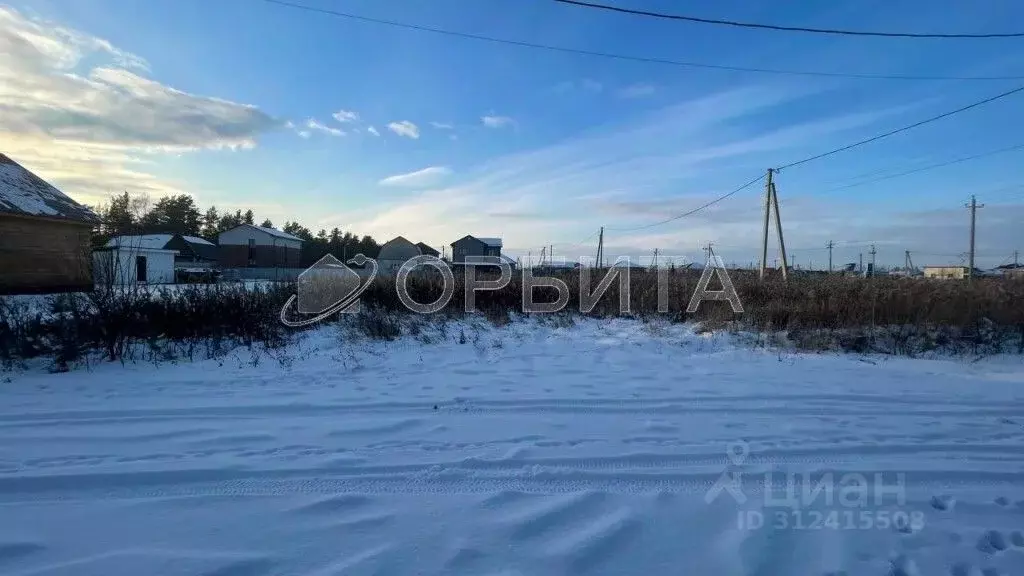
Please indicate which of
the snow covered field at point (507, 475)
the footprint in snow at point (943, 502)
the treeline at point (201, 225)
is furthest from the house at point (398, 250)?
the footprint in snow at point (943, 502)

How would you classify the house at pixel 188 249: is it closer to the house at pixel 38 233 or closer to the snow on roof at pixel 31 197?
the snow on roof at pixel 31 197

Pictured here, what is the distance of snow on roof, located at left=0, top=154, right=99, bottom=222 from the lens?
15617 millimetres

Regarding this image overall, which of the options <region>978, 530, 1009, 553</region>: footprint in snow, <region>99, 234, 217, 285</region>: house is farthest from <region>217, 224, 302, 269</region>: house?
<region>978, 530, 1009, 553</region>: footprint in snow

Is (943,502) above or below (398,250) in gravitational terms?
below

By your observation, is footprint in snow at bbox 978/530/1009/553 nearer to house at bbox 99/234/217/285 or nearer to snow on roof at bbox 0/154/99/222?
house at bbox 99/234/217/285

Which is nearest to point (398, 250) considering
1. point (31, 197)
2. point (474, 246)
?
point (474, 246)

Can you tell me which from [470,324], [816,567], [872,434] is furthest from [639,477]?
[470,324]

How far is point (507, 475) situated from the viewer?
3.33 meters

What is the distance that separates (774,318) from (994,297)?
14.4 ft

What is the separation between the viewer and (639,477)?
10.9 feet

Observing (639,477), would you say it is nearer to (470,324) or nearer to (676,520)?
(676,520)

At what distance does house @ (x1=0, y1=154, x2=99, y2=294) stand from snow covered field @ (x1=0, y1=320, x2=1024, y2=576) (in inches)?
547

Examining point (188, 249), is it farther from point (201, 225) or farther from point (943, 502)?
point (943, 502)

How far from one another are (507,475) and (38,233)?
21.0m
